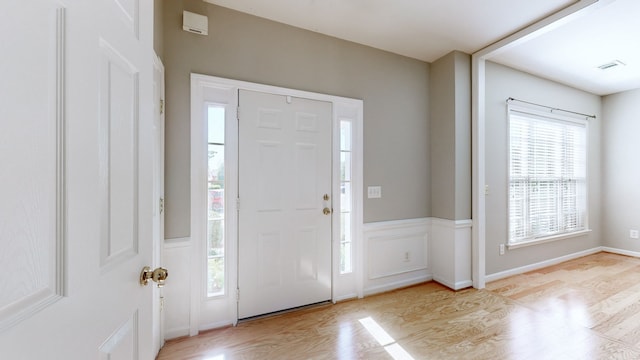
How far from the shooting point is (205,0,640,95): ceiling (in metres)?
2.17

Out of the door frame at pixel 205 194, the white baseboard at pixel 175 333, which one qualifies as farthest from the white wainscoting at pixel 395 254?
the white baseboard at pixel 175 333

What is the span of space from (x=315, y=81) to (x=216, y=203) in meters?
1.44

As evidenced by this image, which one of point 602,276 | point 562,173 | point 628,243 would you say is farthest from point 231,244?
point 628,243

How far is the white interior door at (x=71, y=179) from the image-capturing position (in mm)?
427

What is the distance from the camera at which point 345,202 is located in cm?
272

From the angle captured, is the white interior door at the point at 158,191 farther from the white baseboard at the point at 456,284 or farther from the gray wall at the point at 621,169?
the gray wall at the point at 621,169

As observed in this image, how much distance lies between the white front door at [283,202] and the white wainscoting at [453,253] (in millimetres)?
1372

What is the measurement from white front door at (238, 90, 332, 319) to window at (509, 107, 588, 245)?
2531mm

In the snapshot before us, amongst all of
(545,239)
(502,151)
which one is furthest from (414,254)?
(545,239)

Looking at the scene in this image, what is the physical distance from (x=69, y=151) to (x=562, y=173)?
538 centimetres

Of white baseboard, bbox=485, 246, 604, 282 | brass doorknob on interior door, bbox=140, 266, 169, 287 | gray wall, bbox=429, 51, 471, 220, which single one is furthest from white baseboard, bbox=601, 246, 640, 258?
brass doorknob on interior door, bbox=140, 266, 169, 287

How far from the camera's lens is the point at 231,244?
2.20m

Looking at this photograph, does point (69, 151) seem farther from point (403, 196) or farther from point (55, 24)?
point (403, 196)

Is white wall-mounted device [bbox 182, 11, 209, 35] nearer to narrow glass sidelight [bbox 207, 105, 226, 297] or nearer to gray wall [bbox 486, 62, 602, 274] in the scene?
narrow glass sidelight [bbox 207, 105, 226, 297]
